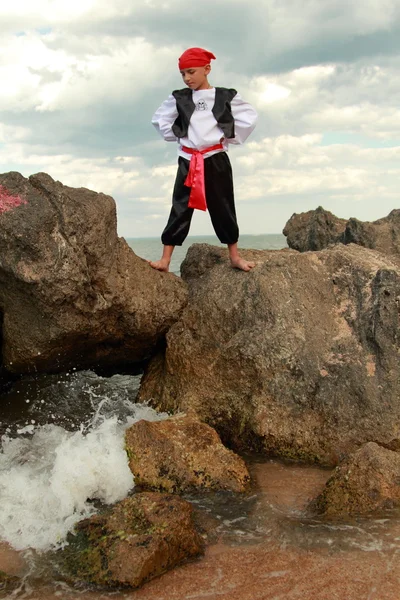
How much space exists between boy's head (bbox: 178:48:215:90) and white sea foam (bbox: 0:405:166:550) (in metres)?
3.44

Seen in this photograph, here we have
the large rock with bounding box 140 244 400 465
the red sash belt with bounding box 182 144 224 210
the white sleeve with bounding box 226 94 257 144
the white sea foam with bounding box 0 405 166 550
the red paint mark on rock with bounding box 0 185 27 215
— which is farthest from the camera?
the white sleeve with bounding box 226 94 257 144

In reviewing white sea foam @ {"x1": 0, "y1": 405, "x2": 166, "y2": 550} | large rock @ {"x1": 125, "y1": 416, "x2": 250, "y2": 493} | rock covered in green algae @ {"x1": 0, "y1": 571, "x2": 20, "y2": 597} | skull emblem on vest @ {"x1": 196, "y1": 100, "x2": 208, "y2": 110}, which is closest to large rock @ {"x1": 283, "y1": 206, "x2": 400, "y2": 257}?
skull emblem on vest @ {"x1": 196, "y1": 100, "x2": 208, "y2": 110}

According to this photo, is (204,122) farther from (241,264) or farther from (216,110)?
(241,264)

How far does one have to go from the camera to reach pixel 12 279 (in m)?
4.49

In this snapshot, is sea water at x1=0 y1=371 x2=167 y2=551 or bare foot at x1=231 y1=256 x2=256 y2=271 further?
bare foot at x1=231 y1=256 x2=256 y2=271

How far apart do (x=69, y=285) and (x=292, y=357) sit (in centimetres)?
204

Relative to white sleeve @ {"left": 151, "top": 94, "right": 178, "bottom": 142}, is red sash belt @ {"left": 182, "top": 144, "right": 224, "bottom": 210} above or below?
below

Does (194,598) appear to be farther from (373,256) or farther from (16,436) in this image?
(373,256)

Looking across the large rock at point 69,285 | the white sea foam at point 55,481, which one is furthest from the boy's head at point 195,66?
the white sea foam at point 55,481

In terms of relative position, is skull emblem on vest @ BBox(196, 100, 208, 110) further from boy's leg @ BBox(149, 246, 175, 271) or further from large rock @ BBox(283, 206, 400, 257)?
large rock @ BBox(283, 206, 400, 257)

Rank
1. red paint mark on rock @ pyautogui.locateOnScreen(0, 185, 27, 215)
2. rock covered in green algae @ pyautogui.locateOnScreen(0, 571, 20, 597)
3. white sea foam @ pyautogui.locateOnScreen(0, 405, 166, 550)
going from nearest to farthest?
rock covered in green algae @ pyautogui.locateOnScreen(0, 571, 20, 597) → white sea foam @ pyautogui.locateOnScreen(0, 405, 166, 550) → red paint mark on rock @ pyautogui.locateOnScreen(0, 185, 27, 215)

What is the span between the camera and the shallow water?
3.04 meters

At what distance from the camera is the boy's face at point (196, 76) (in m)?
5.37

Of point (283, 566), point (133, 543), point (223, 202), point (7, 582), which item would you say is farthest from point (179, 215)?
point (7, 582)
